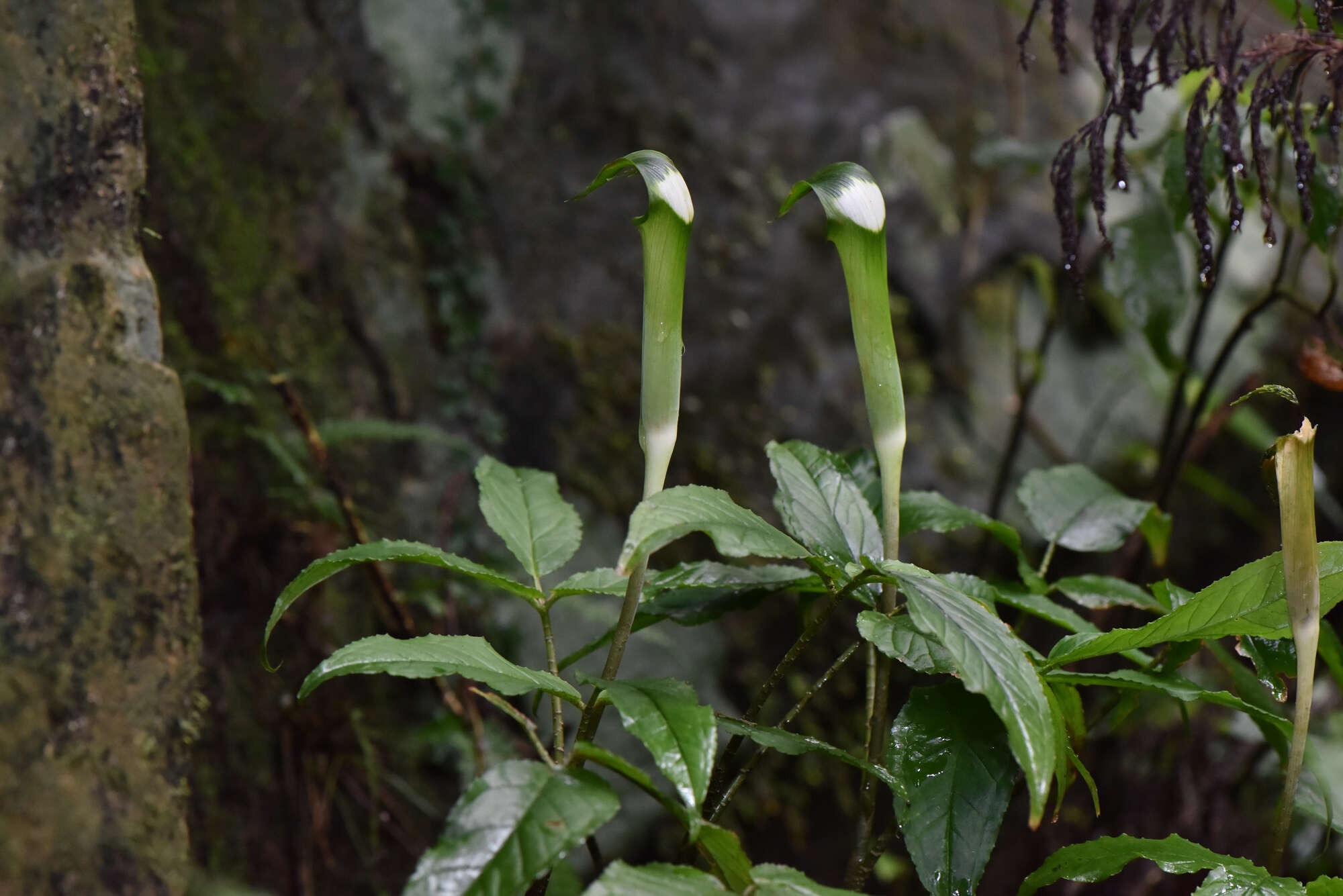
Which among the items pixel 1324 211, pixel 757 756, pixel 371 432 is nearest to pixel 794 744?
pixel 757 756

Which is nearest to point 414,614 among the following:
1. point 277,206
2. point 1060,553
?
point 277,206

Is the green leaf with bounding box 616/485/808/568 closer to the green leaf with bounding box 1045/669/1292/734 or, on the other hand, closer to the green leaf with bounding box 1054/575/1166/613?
the green leaf with bounding box 1045/669/1292/734

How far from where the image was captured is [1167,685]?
81 centimetres

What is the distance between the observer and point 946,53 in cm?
271

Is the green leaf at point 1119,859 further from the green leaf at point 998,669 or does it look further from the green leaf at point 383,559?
the green leaf at point 383,559

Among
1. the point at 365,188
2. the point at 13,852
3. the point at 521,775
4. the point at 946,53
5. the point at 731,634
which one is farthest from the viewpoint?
the point at 946,53

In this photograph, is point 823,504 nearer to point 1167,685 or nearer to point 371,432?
point 1167,685

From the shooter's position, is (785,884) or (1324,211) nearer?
(785,884)

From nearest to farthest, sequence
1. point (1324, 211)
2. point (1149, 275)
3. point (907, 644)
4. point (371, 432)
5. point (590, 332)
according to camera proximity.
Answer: point (907, 644) < point (1324, 211) < point (1149, 275) < point (371, 432) < point (590, 332)

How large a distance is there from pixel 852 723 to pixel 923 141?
1.63 metres

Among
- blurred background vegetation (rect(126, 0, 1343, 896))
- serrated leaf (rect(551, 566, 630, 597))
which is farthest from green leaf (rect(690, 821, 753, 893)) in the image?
blurred background vegetation (rect(126, 0, 1343, 896))

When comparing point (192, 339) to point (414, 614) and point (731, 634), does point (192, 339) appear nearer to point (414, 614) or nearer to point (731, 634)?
point (414, 614)

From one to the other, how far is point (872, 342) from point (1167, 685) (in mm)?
420

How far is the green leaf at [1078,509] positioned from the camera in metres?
1.09
